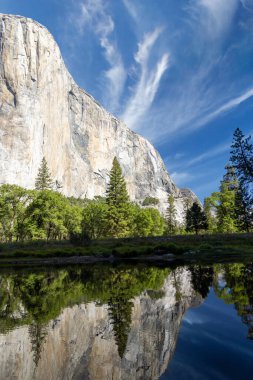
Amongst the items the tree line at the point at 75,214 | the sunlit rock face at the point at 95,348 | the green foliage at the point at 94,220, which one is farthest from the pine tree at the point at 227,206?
the sunlit rock face at the point at 95,348

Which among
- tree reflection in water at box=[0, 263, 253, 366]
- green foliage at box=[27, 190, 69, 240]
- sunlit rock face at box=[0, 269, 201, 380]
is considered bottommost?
sunlit rock face at box=[0, 269, 201, 380]

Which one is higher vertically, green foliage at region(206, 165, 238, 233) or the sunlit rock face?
green foliage at region(206, 165, 238, 233)

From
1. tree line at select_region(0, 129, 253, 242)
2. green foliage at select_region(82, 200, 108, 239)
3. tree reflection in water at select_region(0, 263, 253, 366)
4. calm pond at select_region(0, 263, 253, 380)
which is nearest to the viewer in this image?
calm pond at select_region(0, 263, 253, 380)

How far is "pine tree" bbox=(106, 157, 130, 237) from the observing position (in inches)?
2557

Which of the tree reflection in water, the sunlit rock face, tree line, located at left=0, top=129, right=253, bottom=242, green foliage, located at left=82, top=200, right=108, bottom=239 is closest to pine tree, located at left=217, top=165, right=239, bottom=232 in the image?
tree line, located at left=0, top=129, right=253, bottom=242

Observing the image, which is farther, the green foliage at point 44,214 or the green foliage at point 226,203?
the green foliage at point 226,203

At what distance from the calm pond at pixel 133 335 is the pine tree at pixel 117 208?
5227 cm

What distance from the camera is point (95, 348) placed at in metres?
6.93

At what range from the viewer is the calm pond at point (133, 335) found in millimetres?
5777

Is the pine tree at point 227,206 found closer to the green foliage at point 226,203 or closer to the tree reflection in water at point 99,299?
the green foliage at point 226,203

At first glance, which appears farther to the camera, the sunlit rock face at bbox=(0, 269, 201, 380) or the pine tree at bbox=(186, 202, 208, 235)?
the pine tree at bbox=(186, 202, 208, 235)

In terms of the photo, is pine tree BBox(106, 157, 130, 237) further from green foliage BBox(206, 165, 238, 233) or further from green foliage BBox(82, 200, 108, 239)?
green foliage BBox(206, 165, 238, 233)

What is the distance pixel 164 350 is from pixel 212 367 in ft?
3.90

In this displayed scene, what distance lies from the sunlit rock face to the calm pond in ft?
0.05
